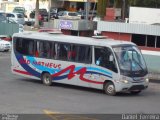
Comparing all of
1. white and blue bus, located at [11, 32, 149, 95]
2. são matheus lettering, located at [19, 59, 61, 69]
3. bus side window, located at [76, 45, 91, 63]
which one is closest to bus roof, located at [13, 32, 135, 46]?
white and blue bus, located at [11, 32, 149, 95]

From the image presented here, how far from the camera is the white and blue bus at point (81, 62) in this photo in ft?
78.1

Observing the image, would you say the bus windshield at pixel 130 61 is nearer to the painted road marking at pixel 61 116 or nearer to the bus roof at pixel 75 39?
the bus roof at pixel 75 39

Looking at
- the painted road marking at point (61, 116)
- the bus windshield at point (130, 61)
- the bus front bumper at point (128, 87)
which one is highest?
the bus windshield at point (130, 61)

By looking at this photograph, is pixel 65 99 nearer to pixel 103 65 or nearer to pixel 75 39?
pixel 103 65

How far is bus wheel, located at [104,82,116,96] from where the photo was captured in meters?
23.8

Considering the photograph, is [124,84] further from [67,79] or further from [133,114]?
[133,114]

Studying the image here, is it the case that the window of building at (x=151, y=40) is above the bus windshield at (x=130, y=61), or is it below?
below

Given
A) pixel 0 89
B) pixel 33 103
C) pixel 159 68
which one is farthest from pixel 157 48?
pixel 33 103

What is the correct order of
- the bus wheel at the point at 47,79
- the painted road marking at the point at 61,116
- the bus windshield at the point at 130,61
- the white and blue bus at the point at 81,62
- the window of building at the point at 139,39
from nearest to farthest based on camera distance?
the painted road marking at the point at 61,116, the bus windshield at the point at 130,61, the white and blue bus at the point at 81,62, the bus wheel at the point at 47,79, the window of building at the point at 139,39

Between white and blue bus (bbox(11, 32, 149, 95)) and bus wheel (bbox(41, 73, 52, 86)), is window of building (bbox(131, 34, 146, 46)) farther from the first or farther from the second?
bus wheel (bbox(41, 73, 52, 86))

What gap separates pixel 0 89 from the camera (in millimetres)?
24219

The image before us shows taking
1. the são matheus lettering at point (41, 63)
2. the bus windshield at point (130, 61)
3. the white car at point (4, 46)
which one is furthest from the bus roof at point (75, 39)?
the white car at point (4, 46)

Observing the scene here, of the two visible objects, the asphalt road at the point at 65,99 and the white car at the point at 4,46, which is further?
the white car at the point at 4,46

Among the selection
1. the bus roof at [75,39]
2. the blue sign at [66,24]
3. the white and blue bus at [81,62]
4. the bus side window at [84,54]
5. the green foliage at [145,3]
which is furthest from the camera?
the green foliage at [145,3]
